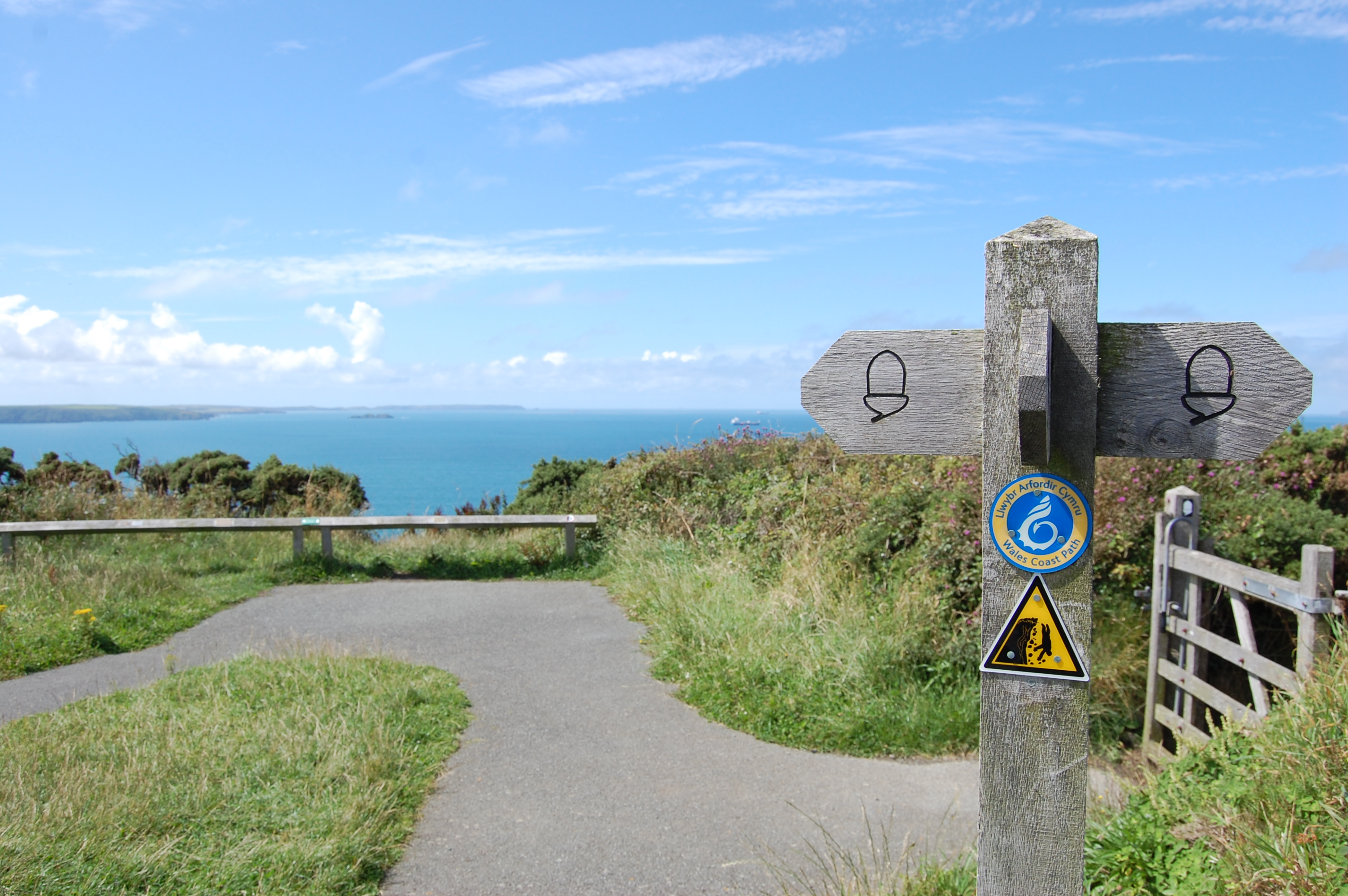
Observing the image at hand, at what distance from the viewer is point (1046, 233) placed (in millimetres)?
1951

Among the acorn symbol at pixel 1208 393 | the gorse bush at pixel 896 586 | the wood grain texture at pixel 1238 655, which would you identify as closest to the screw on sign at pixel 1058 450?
the acorn symbol at pixel 1208 393

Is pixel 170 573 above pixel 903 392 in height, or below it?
below

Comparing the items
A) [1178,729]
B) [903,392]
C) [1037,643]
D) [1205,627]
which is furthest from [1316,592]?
[903,392]

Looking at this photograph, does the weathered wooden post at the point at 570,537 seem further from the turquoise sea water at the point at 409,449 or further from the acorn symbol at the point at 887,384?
the acorn symbol at the point at 887,384

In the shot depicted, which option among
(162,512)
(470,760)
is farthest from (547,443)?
(470,760)

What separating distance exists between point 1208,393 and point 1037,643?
0.65m

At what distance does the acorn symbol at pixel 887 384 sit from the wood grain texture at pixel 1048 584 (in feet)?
0.65

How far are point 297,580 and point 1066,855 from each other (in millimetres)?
10577

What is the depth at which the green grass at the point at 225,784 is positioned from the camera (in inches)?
136

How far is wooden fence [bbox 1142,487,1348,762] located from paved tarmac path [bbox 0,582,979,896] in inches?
59.1

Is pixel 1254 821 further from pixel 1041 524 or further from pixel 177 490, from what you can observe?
pixel 177 490

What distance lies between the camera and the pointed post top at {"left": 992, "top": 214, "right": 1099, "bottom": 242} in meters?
1.93

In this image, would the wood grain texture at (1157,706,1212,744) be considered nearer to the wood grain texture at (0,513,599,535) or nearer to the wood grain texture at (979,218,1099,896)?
the wood grain texture at (979,218,1099,896)

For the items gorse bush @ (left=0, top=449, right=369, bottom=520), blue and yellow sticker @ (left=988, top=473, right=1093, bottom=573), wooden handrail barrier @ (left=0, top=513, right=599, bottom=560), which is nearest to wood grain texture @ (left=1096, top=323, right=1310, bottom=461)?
blue and yellow sticker @ (left=988, top=473, right=1093, bottom=573)
